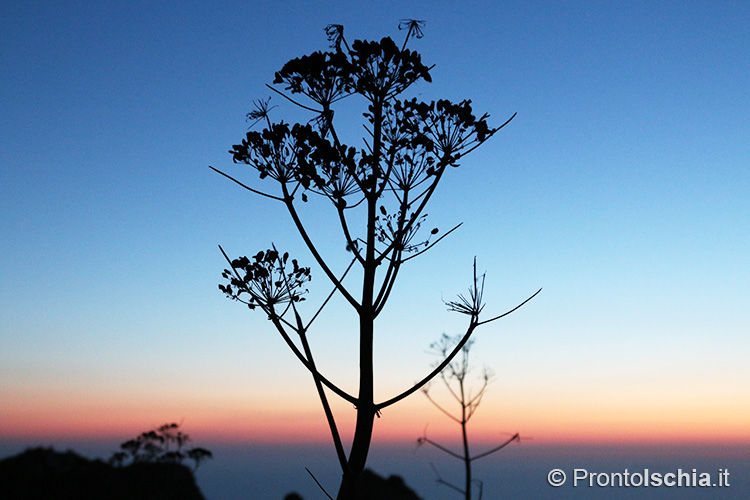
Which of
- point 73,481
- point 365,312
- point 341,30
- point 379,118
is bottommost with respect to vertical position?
point 73,481

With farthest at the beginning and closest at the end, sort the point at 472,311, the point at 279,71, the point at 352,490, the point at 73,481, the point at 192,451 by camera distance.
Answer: the point at 73,481
the point at 192,451
the point at 279,71
the point at 472,311
the point at 352,490

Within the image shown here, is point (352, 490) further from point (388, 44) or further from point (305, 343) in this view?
point (388, 44)

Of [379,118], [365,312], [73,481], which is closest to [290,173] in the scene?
[379,118]

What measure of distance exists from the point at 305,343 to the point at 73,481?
45580mm

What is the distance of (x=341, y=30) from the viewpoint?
667cm

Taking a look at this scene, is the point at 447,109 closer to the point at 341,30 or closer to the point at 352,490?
the point at 341,30

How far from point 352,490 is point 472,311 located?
79.0 inches

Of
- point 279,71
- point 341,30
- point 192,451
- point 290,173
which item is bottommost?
point 192,451

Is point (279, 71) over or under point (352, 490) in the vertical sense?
over

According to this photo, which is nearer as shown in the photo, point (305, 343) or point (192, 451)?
point (305, 343)

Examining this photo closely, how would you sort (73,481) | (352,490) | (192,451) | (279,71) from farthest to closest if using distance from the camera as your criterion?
1. (73,481)
2. (192,451)
3. (279,71)
4. (352,490)

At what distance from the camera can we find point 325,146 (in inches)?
242

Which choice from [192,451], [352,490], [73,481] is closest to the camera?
[352,490]

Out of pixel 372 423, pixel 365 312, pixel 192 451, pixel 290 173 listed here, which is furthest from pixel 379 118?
pixel 192 451
